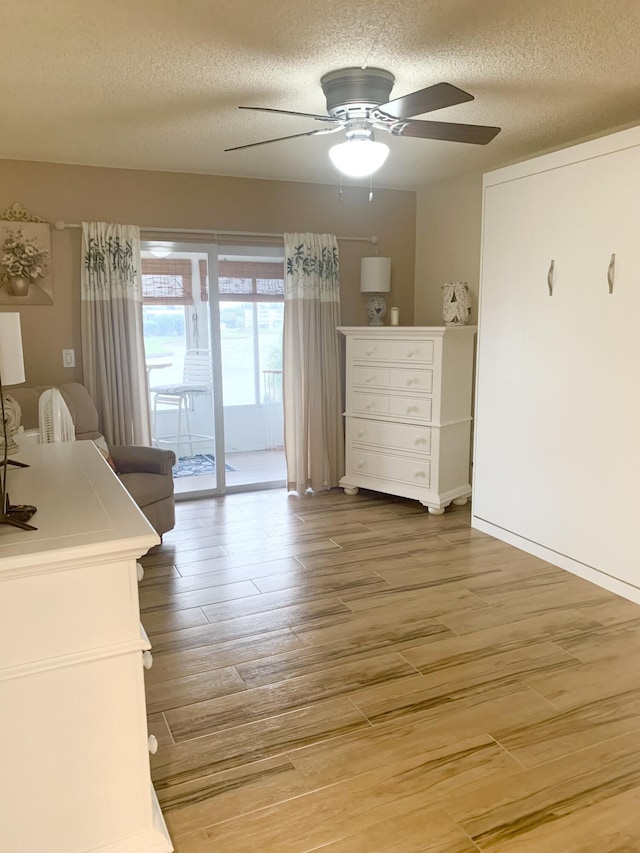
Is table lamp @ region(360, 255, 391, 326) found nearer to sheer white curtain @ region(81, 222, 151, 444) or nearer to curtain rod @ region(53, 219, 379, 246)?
curtain rod @ region(53, 219, 379, 246)

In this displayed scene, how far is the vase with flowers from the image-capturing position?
13.6 ft

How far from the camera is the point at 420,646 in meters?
2.81

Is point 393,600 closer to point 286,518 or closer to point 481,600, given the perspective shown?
point 481,600

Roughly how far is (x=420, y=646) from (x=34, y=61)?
2887mm

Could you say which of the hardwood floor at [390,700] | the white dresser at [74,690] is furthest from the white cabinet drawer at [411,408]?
the white dresser at [74,690]

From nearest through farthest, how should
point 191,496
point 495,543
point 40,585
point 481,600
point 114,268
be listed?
point 40,585, point 481,600, point 495,543, point 114,268, point 191,496

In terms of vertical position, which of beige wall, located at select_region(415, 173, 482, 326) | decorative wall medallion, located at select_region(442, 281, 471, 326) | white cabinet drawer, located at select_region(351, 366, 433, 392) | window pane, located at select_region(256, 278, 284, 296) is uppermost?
beige wall, located at select_region(415, 173, 482, 326)

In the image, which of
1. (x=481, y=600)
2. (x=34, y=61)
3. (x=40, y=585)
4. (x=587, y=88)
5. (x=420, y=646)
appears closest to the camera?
(x=40, y=585)

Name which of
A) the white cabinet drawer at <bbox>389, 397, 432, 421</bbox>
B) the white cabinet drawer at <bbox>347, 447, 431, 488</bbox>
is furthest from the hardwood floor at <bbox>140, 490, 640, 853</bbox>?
the white cabinet drawer at <bbox>389, 397, 432, 421</bbox>

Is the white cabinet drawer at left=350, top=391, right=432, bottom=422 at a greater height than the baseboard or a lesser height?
greater

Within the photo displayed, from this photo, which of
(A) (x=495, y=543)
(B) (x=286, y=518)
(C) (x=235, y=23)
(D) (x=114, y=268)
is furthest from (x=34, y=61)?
(A) (x=495, y=543)

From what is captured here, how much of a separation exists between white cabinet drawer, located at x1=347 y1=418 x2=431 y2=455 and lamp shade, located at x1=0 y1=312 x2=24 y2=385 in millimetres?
3174

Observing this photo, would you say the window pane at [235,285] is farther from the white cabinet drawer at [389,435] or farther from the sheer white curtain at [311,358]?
the white cabinet drawer at [389,435]

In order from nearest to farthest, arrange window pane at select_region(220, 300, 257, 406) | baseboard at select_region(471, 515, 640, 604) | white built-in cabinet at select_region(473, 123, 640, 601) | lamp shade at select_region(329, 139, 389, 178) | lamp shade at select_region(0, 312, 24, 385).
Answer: lamp shade at select_region(0, 312, 24, 385) → lamp shade at select_region(329, 139, 389, 178) → white built-in cabinet at select_region(473, 123, 640, 601) → baseboard at select_region(471, 515, 640, 604) → window pane at select_region(220, 300, 257, 406)
